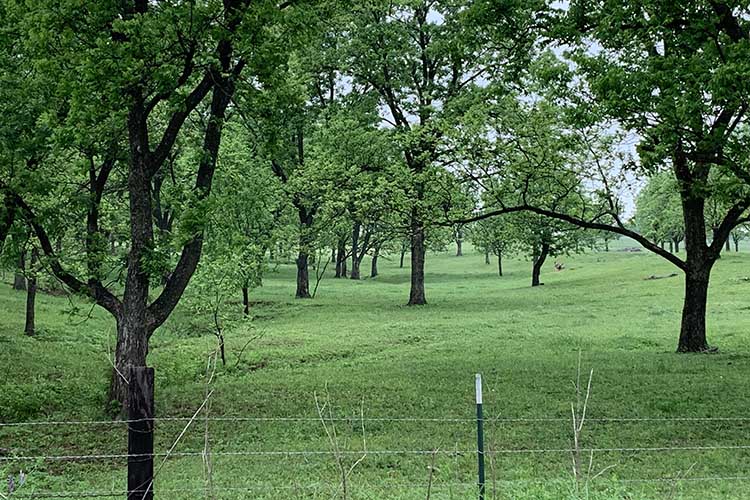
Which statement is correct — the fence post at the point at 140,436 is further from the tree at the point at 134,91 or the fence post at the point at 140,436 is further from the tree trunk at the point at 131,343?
the tree trunk at the point at 131,343

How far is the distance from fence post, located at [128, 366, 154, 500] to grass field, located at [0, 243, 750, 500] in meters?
1.30

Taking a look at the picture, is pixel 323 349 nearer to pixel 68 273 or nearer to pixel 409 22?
pixel 68 273

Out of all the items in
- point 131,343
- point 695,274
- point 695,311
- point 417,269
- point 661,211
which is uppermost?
point 661,211

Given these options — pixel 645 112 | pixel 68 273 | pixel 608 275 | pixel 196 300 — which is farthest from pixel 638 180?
pixel 608 275

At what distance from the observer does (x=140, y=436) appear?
493cm

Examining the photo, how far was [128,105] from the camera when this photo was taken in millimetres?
10555

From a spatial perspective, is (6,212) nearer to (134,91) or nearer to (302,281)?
(134,91)

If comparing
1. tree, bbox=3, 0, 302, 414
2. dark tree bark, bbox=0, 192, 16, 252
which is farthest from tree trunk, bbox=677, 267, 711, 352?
dark tree bark, bbox=0, 192, 16, 252

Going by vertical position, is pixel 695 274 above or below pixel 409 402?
above

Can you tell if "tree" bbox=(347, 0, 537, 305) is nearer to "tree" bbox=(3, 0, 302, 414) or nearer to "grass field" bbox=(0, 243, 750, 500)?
"grass field" bbox=(0, 243, 750, 500)

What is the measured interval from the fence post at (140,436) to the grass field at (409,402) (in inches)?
51.1

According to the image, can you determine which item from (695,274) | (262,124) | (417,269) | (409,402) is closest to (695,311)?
(695,274)

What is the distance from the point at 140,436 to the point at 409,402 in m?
7.65

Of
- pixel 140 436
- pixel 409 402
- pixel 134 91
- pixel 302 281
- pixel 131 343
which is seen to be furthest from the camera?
pixel 302 281
